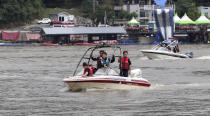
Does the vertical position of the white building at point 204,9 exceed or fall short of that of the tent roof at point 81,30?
it exceeds it

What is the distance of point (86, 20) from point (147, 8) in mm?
13107

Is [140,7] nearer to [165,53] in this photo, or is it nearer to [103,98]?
[165,53]

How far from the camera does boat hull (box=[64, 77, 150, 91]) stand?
25.0 meters

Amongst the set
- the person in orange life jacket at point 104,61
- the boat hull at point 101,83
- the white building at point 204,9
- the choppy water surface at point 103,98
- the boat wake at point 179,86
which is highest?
the white building at point 204,9

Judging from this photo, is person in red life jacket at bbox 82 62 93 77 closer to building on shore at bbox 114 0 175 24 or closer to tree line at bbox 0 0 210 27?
tree line at bbox 0 0 210 27

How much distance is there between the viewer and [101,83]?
995 inches

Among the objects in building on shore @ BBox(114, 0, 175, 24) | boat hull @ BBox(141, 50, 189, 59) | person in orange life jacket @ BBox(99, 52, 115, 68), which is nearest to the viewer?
person in orange life jacket @ BBox(99, 52, 115, 68)

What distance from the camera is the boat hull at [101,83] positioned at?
82.1 feet

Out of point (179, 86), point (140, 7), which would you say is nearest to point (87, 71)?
point (179, 86)

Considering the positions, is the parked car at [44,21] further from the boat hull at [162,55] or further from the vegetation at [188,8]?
the boat hull at [162,55]

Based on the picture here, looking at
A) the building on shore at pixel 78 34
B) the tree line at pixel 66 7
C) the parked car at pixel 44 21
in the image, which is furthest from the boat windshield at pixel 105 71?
the parked car at pixel 44 21

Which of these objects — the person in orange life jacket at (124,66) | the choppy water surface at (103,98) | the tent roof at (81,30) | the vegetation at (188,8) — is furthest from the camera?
the vegetation at (188,8)

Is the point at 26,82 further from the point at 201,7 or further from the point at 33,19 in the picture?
the point at 201,7

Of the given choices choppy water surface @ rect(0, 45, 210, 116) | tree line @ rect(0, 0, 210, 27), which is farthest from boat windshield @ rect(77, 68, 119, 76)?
tree line @ rect(0, 0, 210, 27)
